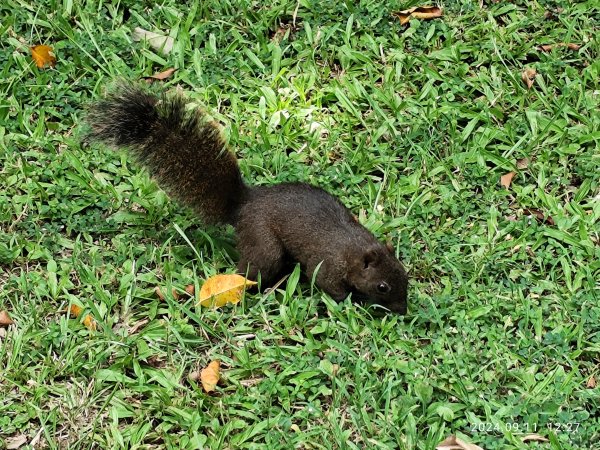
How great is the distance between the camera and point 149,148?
17.7ft

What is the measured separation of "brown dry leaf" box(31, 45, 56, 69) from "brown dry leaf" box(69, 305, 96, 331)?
7.49 ft

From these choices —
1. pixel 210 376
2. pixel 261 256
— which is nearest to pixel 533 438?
pixel 210 376

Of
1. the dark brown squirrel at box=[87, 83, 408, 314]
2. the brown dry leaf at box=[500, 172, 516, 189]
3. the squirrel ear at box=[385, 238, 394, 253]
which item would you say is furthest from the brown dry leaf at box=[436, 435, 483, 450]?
the brown dry leaf at box=[500, 172, 516, 189]

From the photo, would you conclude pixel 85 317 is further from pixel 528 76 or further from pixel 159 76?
pixel 528 76

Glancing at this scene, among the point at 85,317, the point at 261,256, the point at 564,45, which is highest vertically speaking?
the point at 564,45

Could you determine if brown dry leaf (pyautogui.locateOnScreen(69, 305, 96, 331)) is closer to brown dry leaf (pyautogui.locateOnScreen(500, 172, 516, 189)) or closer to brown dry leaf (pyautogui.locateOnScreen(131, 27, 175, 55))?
brown dry leaf (pyautogui.locateOnScreen(131, 27, 175, 55))

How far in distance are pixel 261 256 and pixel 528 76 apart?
2.63 metres

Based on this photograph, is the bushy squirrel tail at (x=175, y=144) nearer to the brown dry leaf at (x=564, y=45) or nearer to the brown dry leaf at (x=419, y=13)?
the brown dry leaf at (x=419, y=13)

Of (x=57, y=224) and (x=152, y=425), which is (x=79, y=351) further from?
(x=57, y=224)

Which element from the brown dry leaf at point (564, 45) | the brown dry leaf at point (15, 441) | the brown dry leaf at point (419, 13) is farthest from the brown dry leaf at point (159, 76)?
the brown dry leaf at point (15, 441)

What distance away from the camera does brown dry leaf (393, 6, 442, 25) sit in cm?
727

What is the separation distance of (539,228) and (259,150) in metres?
1.84

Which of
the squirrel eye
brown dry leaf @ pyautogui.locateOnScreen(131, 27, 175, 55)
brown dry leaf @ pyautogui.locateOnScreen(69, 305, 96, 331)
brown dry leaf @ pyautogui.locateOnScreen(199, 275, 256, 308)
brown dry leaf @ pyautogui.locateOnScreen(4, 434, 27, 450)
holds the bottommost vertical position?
brown dry leaf @ pyautogui.locateOnScreen(4, 434, 27, 450)

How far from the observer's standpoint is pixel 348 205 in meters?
6.10
